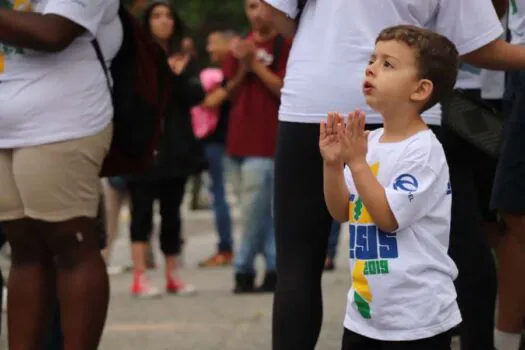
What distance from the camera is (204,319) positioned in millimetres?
7227

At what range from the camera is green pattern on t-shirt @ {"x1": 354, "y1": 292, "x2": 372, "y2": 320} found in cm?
374

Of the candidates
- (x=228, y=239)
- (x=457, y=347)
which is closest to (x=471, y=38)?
(x=457, y=347)

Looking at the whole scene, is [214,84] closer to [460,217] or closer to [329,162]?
[460,217]

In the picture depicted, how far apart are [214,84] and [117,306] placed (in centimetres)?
405

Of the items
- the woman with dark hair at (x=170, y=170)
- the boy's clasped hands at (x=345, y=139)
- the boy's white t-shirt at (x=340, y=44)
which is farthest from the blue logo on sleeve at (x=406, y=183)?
the woman with dark hair at (x=170, y=170)

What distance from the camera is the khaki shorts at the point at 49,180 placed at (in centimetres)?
462

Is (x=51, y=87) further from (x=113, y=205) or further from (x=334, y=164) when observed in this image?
(x=113, y=205)

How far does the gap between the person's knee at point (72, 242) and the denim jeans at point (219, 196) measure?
6.23 metres

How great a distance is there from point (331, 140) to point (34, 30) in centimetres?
128

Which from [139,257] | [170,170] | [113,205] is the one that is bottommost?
[113,205]

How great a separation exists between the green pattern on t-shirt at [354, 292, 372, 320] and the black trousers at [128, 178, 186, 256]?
195 inches

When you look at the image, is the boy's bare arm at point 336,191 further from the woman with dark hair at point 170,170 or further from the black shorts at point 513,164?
the woman with dark hair at point 170,170

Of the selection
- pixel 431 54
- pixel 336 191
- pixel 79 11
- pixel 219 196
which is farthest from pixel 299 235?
pixel 219 196

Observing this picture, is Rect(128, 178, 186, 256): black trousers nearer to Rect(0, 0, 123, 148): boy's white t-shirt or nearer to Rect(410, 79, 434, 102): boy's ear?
Rect(0, 0, 123, 148): boy's white t-shirt
